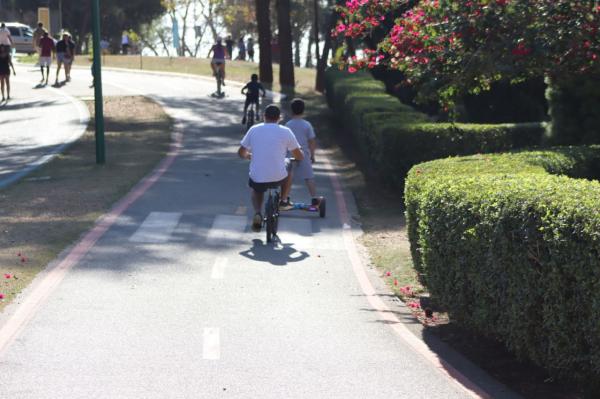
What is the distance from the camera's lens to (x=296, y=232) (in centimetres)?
1492

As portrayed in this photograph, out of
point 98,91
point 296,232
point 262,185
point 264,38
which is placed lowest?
point 296,232

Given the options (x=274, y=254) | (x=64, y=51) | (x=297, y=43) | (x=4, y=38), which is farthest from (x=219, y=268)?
(x=297, y=43)

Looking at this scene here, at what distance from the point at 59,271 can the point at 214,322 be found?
8.70ft

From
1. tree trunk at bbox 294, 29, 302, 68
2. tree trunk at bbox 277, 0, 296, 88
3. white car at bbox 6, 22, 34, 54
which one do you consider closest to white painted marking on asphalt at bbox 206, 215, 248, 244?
tree trunk at bbox 277, 0, 296, 88

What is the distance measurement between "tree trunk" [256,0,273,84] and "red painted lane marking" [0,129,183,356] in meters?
21.0

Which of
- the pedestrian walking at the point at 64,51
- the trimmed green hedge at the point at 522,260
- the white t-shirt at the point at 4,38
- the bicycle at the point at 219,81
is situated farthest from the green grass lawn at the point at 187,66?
the trimmed green hedge at the point at 522,260

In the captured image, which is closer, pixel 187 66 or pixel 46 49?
pixel 46 49

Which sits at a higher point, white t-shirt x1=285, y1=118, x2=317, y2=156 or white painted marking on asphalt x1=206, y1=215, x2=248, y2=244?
white t-shirt x1=285, y1=118, x2=317, y2=156

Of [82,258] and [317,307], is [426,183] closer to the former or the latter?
[317,307]

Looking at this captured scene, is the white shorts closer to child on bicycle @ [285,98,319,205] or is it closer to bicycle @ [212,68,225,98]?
bicycle @ [212,68,225,98]

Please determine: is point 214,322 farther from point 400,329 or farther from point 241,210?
point 241,210

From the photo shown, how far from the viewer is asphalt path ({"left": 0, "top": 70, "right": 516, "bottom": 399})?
25.0 ft

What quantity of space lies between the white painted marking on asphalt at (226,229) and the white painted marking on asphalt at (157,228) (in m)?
0.54

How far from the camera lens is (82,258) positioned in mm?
12109
